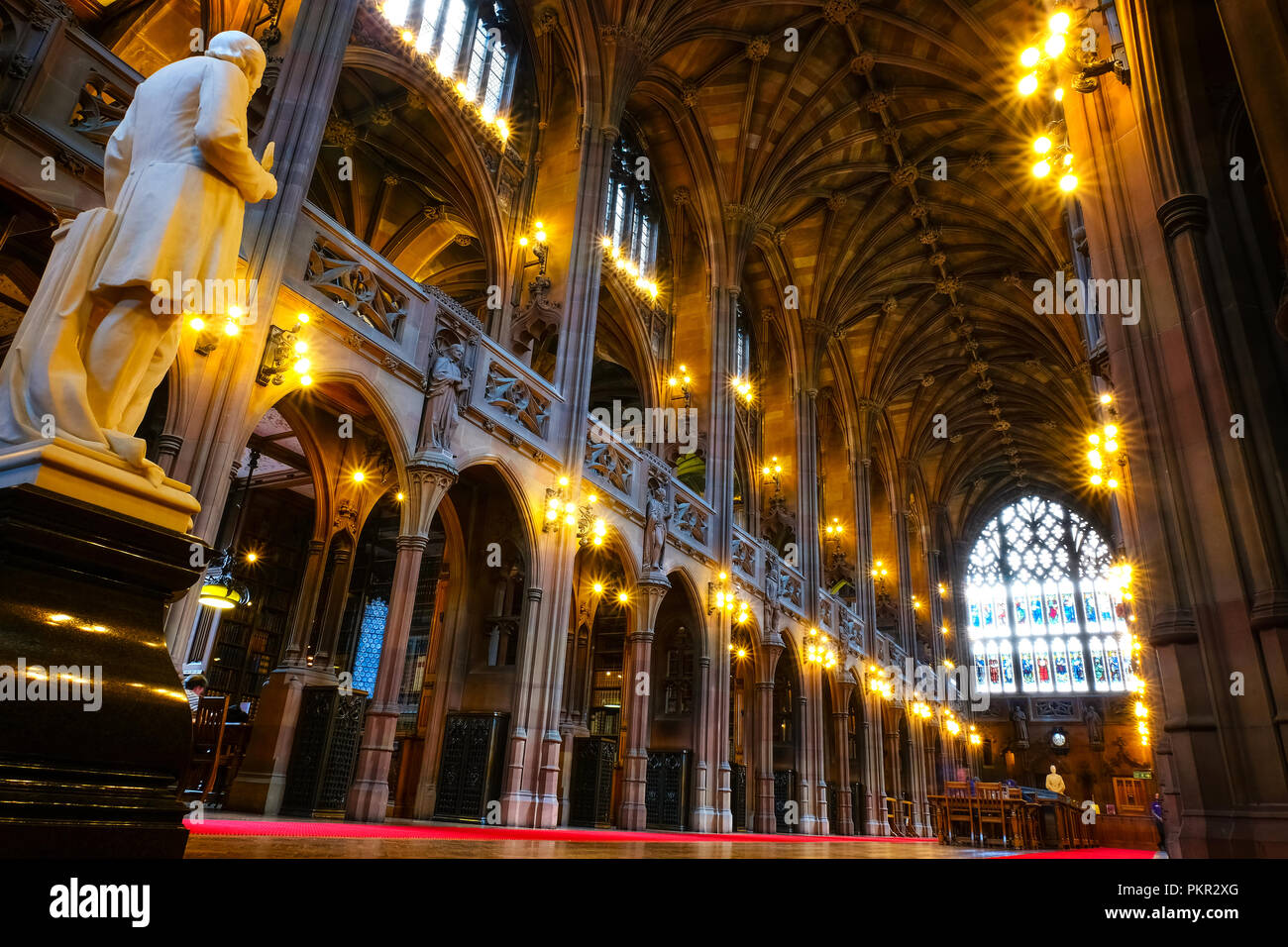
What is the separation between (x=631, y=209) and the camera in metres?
16.5

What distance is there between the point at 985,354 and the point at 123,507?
30.0 metres

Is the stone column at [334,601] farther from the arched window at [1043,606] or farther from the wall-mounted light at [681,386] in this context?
the arched window at [1043,606]

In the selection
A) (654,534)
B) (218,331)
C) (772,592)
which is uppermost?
(772,592)

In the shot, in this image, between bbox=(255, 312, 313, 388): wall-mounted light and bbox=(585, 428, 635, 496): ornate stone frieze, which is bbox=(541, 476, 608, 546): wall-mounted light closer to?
bbox=(585, 428, 635, 496): ornate stone frieze

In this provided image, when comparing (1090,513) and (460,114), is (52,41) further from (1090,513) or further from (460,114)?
(1090,513)

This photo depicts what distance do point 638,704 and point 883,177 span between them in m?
15.9

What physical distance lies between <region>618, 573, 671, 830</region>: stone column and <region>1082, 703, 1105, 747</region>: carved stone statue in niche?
2854 centimetres

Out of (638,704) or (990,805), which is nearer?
(638,704)

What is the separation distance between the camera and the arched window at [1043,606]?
3400 centimetres

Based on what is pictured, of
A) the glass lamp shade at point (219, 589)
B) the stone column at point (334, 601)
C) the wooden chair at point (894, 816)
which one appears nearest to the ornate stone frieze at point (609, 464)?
the stone column at point (334, 601)

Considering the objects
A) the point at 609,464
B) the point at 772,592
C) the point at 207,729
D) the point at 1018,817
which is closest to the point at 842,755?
the point at 772,592

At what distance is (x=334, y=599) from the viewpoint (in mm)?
10523

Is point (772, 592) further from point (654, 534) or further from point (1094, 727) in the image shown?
point (1094, 727)
